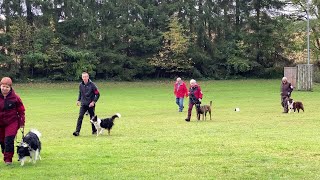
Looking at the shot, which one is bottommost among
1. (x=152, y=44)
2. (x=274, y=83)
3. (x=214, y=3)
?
(x=274, y=83)

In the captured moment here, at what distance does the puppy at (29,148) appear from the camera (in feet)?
34.9

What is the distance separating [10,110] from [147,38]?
55080 millimetres

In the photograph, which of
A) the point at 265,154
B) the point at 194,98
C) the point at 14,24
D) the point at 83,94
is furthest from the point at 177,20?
the point at 265,154

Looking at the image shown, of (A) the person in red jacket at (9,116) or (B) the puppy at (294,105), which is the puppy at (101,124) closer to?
(A) the person in red jacket at (9,116)

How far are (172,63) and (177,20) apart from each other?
18.6 ft

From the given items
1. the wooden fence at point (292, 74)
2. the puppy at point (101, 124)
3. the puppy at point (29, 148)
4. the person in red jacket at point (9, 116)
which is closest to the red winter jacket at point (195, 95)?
the puppy at point (101, 124)

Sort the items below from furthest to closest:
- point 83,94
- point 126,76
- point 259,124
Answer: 1. point 126,76
2. point 259,124
3. point 83,94

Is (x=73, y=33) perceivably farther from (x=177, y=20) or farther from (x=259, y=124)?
(x=259, y=124)

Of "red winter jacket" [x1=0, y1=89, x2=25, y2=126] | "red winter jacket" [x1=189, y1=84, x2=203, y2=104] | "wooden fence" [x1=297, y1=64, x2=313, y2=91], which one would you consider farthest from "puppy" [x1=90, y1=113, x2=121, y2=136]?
"wooden fence" [x1=297, y1=64, x2=313, y2=91]

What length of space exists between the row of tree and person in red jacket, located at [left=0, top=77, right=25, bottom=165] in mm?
51314

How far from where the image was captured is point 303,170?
957cm

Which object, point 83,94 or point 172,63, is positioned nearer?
point 83,94

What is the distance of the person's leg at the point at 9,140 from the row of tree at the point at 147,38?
51.4 meters

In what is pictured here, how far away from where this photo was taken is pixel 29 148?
10.7 metres
